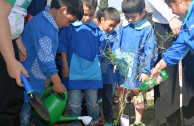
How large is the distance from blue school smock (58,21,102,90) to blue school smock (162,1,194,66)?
0.84 meters

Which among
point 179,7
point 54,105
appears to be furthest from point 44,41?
point 179,7

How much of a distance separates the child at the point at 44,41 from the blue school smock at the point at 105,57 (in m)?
0.73

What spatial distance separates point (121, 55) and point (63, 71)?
660 mm

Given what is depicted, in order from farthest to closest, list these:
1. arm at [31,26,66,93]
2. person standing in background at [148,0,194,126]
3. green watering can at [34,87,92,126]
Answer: person standing in background at [148,0,194,126] < green watering can at [34,87,92,126] < arm at [31,26,66,93]

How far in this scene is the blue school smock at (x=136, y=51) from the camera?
11.8ft

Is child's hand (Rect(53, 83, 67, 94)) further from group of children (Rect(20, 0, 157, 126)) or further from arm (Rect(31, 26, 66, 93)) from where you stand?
arm (Rect(31, 26, 66, 93))

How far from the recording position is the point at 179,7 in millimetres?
3227

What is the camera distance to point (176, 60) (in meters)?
Answer: 3.33

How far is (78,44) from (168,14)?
1008mm

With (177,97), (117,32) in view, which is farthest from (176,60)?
(117,32)

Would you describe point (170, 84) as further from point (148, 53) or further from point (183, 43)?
point (183, 43)

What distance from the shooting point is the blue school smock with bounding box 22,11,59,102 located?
9.66 feet

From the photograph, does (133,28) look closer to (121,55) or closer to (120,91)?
(121,55)

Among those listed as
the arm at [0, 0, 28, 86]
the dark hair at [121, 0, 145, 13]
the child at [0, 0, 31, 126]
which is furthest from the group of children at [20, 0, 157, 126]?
the arm at [0, 0, 28, 86]
